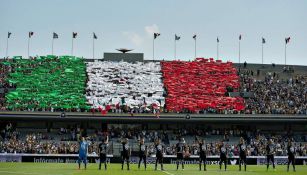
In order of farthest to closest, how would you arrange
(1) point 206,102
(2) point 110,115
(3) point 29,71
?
1. (3) point 29,71
2. (1) point 206,102
3. (2) point 110,115

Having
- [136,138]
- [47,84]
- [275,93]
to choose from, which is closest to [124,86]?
[47,84]

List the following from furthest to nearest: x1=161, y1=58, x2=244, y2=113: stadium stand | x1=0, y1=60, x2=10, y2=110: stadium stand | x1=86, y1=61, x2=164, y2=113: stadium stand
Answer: x1=86, y1=61, x2=164, y2=113: stadium stand → x1=161, y1=58, x2=244, y2=113: stadium stand → x1=0, y1=60, x2=10, y2=110: stadium stand

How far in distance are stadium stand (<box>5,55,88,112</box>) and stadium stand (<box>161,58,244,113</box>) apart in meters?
15.4

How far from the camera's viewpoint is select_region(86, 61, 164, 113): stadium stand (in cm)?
8831

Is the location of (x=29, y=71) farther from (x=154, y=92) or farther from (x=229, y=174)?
(x=229, y=174)

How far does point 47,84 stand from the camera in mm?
92688

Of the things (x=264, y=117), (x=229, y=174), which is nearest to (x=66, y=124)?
(x=264, y=117)

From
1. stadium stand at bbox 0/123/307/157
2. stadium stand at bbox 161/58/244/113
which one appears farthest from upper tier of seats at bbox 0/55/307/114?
stadium stand at bbox 0/123/307/157

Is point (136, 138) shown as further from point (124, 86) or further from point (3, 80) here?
point (3, 80)

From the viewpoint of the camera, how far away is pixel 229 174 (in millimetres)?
36500

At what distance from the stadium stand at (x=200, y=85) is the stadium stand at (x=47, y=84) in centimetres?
1541

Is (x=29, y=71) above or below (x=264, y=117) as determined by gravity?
above

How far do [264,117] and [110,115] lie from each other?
23.7 metres

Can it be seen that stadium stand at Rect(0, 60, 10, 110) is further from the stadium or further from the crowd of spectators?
the crowd of spectators
